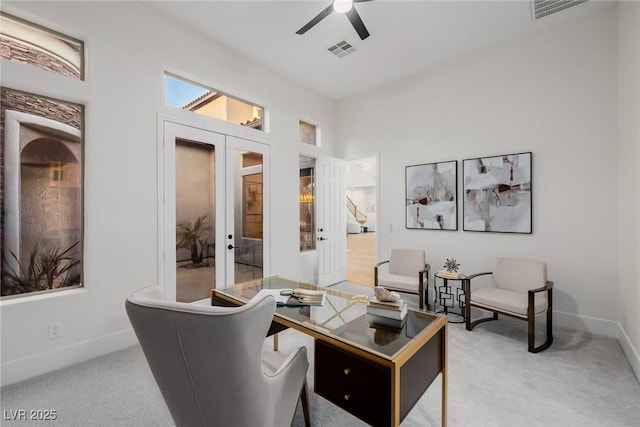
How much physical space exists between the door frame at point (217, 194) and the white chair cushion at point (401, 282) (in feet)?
5.55

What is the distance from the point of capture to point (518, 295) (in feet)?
10.1

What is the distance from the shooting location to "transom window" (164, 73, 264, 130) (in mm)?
3295

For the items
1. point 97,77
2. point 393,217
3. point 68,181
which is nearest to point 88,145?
point 68,181

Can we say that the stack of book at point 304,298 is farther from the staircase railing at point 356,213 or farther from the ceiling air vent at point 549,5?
the staircase railing at point 356,213

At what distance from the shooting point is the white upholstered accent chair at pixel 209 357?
1.02 metres

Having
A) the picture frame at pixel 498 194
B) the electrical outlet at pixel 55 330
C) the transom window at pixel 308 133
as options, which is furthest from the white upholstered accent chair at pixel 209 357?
the transom window at pixel 308 133

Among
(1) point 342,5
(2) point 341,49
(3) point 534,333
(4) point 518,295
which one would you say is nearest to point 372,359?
(3) point 534,333

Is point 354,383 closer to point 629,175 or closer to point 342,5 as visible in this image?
point 342,5

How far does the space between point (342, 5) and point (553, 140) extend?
2832 millimetres

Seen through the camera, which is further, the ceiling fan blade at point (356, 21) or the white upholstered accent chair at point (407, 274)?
the white upholstered accent chair at point (407, 274)

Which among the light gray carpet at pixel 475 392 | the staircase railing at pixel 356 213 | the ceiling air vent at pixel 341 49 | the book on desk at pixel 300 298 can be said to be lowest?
the light gray carpet at pixel 475 392

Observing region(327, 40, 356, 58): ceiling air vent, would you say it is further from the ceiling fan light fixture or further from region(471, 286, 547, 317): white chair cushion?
region(471, 286, 547, 317): white chair cushion

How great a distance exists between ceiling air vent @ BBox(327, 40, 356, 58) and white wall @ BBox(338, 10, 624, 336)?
1.33m

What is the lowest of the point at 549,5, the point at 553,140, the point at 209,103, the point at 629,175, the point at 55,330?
the point at 55,330
